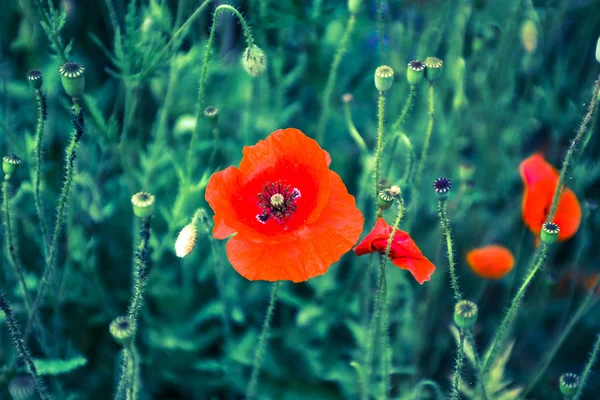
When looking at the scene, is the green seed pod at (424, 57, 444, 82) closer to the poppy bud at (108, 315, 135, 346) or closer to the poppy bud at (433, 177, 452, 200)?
the poppy bud at (433, 177, 452, 200)

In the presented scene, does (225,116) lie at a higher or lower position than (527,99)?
lower

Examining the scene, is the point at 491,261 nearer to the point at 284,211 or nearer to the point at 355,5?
the point at 284,211

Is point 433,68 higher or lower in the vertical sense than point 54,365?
higher

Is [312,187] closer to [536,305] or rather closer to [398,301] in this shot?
[398,301]

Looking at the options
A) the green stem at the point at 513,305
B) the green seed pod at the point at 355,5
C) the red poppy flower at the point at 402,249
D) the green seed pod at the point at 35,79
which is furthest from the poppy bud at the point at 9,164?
the green stem at the point at 513,305

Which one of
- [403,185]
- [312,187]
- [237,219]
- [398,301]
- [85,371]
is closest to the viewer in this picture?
[237,219]

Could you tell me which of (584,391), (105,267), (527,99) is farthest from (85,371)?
(527,99)

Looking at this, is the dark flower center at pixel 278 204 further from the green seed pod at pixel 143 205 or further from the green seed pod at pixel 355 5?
the green seed pod at pixel 355 5

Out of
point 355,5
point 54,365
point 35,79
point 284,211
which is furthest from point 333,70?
point 54,365
